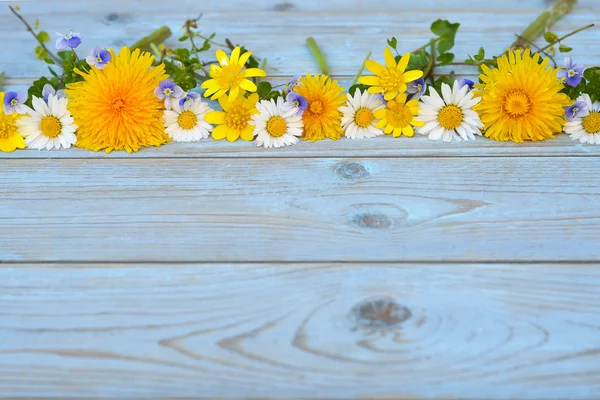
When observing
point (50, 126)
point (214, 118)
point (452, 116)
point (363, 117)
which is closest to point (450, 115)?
point (452, 116)

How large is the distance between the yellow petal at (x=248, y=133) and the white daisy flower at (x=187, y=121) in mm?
51

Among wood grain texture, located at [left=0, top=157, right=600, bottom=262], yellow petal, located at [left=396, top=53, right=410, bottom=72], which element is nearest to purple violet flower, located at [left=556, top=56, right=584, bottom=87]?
wood grain texture, located at [left=0, top=157, right=600, bottom=262]

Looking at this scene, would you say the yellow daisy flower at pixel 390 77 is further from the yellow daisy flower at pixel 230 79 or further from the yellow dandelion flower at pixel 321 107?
the yellow daisy flower at pixel 230 79

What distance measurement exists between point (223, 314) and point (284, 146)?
27 cm

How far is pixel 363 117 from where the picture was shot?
0.79 m

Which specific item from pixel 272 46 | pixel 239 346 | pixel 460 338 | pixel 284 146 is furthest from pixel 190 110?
pixel 460 338

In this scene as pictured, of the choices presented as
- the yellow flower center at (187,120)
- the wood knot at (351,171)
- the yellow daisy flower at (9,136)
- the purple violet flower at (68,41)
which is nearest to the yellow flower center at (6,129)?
the yellow daisy flower at (9,136)

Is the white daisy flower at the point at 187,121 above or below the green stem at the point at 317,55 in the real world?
below

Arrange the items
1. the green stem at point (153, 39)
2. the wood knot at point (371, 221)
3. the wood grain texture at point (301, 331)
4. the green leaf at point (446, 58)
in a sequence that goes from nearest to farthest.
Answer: the wood grain texture at point (301, 331) → the wood knot at point (371, 221) → the green leaf at point (446, 58) → the green stem at point (153, 39)

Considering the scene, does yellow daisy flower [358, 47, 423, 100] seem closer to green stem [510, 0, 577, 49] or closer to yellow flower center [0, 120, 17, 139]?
green stem [510, 0, 577, 49]

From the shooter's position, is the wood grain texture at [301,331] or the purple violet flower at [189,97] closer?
the wood grain texture at [301,331]

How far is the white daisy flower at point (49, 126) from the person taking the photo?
777mm

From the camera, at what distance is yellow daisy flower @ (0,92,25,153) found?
30.8 inches

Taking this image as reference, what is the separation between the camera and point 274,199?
0.73m
